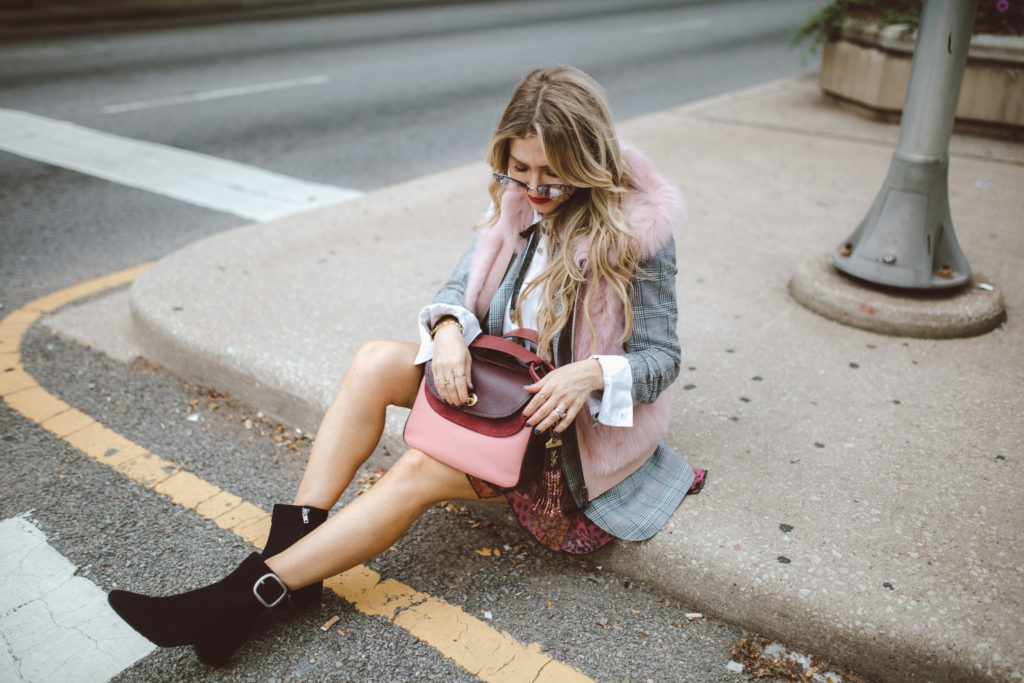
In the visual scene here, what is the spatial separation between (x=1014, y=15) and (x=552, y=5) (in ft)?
47.9

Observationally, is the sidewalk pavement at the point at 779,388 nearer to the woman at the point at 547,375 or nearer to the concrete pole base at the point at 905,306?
the concrete pole base at the point at 905,306

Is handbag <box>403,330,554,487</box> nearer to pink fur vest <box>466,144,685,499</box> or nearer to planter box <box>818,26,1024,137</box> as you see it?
pink fur vest <box>466,144,685,499</box>

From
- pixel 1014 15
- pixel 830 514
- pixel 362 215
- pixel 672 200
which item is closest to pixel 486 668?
pixel 830 514

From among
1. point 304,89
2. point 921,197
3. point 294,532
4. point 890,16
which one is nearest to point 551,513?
point 294,532

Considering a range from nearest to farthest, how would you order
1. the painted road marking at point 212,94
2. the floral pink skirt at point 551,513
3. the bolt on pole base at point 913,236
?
the floral pink skirt at point 551,513, the bolt on pole base at point 913,236, the painted road marking at point 212,94

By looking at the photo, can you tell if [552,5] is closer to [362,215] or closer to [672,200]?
[362,215]

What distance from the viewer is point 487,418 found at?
2.06 meters

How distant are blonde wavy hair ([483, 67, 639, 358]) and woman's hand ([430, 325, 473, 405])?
0.23 metres

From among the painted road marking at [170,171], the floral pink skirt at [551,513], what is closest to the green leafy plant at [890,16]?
the painted road marking at [170,171]

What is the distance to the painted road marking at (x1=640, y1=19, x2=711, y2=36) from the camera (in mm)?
15344

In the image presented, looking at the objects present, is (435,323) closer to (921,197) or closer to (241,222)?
(921,197)

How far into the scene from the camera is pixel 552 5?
19859mm

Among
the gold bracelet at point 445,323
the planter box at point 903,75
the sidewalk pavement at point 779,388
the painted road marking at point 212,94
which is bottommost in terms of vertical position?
the sidewalk pavement at point 779,388

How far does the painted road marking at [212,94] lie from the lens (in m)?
8.17
